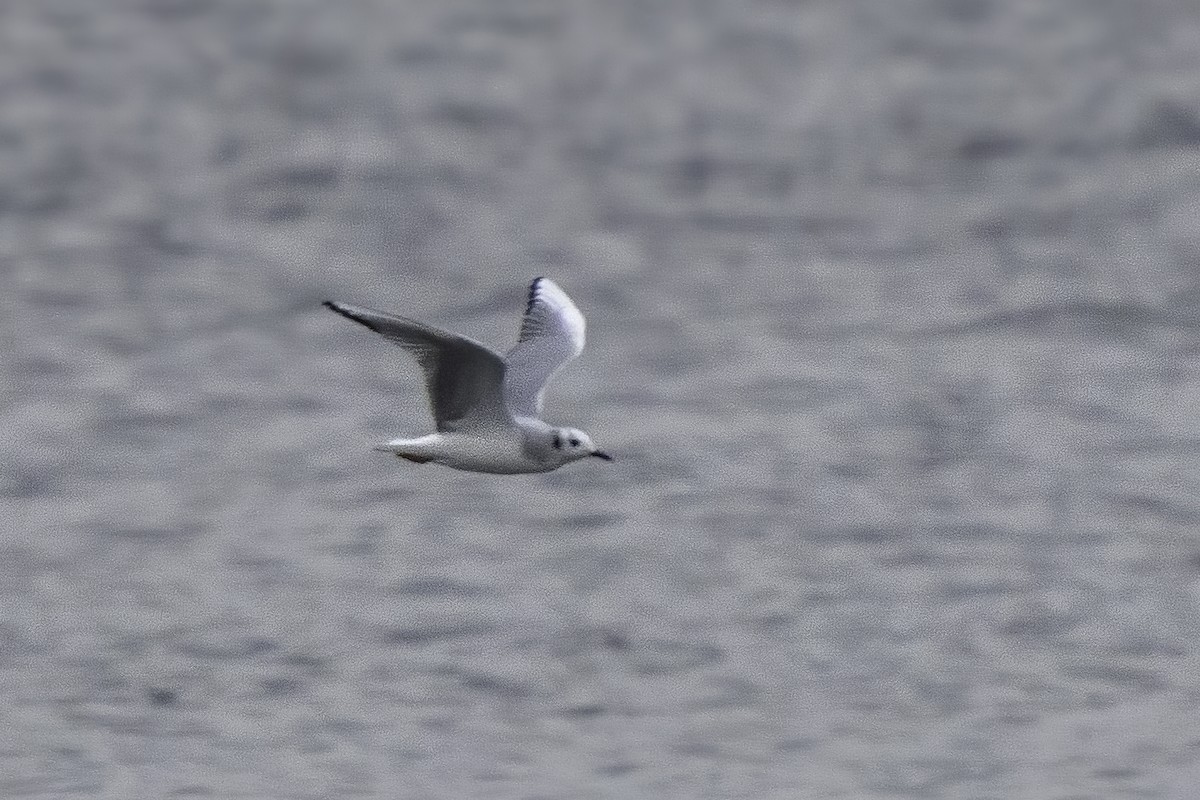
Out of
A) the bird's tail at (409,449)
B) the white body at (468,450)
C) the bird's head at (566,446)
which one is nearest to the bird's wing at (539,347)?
the bird's head at (566,446)

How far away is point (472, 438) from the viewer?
34.5 feet

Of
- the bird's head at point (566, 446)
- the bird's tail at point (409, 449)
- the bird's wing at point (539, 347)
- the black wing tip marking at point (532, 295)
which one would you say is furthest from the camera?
the black wing tip marking at point (532, 295)

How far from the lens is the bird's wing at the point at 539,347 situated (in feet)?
37.2

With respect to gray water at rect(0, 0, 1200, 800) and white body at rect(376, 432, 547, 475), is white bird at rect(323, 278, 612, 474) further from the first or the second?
gray water at rect(0, 0, 1200, 800)

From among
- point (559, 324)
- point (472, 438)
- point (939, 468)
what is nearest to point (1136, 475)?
point (939, 468)

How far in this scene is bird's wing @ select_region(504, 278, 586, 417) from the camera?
11.3 meters

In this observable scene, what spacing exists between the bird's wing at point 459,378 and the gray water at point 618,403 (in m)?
2.88

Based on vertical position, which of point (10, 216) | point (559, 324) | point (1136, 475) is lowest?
point (559, 324)

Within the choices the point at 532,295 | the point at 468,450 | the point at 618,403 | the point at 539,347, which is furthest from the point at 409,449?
the point at 618,403

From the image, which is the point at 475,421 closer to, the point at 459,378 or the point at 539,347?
the point at 459,378

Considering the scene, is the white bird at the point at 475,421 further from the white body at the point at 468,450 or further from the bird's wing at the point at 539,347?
the bird's wing at the point at 539,347

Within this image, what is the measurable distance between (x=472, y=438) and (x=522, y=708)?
348 centimetres

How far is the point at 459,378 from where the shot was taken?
1038 centimetres

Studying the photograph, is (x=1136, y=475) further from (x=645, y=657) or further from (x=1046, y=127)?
(x=1046, y=127)
